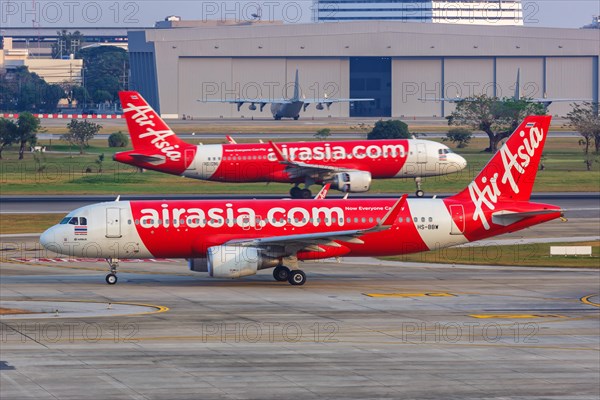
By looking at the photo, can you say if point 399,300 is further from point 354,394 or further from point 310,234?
point 354,394

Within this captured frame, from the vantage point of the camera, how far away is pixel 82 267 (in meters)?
53.8

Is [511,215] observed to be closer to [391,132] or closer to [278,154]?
[278,154]

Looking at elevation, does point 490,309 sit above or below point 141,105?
below

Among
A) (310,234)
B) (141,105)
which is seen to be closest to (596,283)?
(310,234)

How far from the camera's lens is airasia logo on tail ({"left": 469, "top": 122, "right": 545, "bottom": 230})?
159ft

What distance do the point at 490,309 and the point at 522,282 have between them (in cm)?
759

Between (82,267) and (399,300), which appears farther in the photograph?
(82,267)

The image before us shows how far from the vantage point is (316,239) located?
4544cm

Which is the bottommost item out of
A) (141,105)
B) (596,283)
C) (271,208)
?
(596,283)

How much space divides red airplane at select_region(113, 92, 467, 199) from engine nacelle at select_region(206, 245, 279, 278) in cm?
3159

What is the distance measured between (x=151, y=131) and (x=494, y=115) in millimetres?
66065

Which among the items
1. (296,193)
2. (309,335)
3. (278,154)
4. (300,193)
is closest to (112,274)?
(309,335)

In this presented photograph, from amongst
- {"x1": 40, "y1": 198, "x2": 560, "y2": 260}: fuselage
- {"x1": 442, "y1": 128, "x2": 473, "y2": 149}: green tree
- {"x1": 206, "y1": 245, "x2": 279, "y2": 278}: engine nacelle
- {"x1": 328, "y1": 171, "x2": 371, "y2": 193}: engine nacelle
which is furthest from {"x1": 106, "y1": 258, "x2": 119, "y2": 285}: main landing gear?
{"x1": 442, "y1": 128, "x2": 473, "y2": 149}: green tree

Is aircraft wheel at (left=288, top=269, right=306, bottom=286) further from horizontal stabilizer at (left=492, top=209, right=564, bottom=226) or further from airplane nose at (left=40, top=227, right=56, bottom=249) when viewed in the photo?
airplane nose at (left=40, top=227, right=56, bottom=249)
